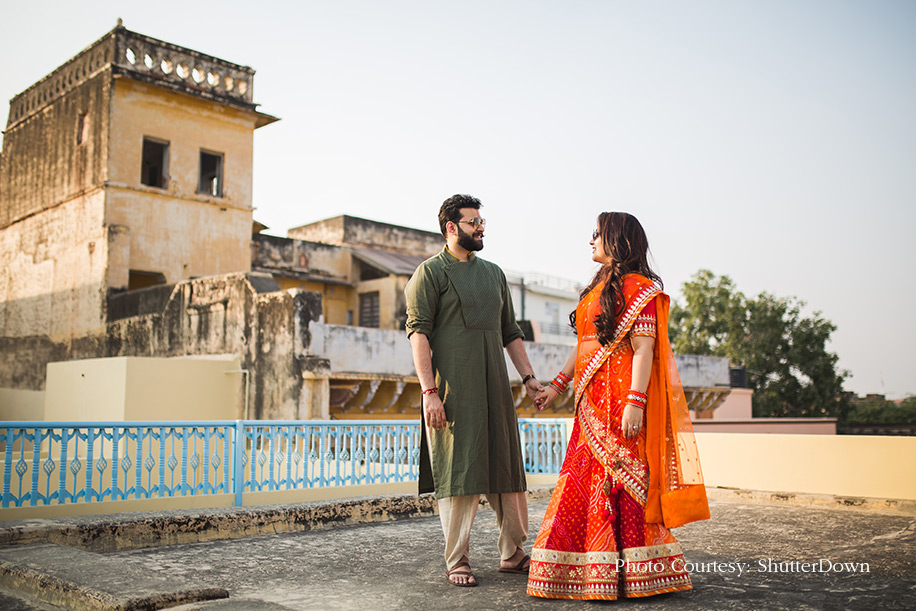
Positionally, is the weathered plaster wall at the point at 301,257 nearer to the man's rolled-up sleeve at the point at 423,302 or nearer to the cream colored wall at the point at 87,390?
the cream colored wall at the point at 87,390

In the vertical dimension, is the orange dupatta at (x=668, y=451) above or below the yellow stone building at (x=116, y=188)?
below

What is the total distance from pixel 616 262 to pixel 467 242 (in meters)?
0.71

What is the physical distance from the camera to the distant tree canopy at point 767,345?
36500 millimetres

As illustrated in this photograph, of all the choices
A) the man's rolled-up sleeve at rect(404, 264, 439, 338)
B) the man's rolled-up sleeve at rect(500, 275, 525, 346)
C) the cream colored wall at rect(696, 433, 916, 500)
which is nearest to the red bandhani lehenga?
the man's rolled-up sleeve at rect(500, 275, 525, 346)

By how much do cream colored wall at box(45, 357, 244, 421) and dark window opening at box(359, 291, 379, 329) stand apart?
805 centimetres

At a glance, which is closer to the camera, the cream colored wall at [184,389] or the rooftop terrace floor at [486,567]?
the rooftop terrace floor at [486,567]

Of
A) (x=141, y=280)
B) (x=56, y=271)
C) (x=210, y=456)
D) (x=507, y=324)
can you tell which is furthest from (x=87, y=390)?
(x=507, y=324)

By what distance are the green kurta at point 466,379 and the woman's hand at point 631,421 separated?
603mm

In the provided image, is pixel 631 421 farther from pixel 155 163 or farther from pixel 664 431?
pixel 155 163

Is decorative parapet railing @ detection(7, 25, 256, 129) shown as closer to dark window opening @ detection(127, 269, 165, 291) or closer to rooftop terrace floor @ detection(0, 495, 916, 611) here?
dark window opening @ detection(127, 269, 165, 291)

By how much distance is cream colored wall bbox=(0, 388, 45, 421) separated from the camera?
17438mm

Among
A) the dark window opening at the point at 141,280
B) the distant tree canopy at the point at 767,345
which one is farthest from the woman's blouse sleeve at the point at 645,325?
the distant tree canopy at the point at 767,345

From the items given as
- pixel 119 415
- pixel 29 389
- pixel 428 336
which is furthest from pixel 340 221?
pixel 428 336

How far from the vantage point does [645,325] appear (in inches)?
120
